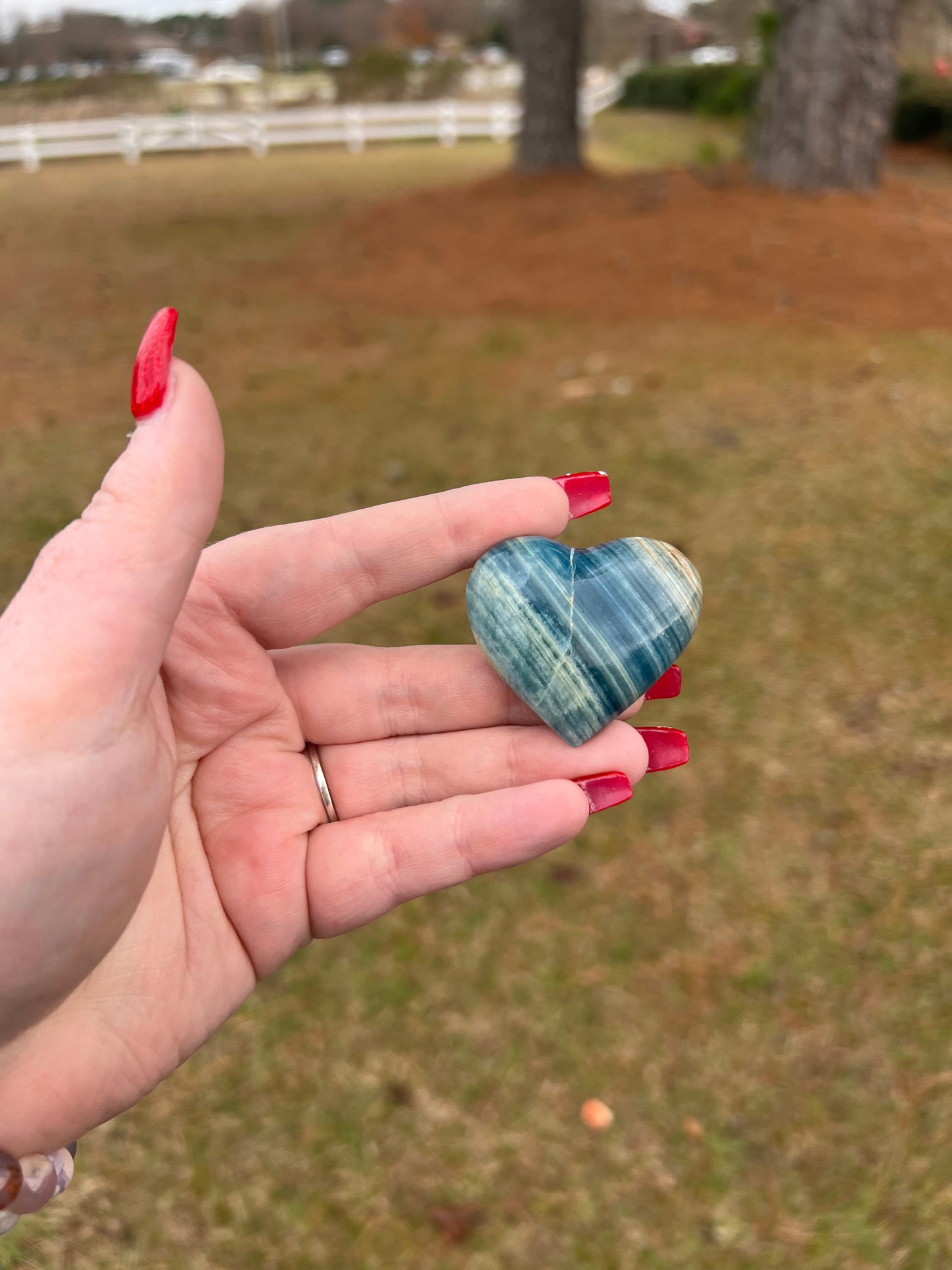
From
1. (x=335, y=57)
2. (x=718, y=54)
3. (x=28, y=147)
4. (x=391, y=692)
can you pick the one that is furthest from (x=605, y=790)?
(x=335, y=57)

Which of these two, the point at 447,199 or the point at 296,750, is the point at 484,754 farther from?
the point at 447,199

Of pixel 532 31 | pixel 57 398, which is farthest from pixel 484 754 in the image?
pixel 532 31

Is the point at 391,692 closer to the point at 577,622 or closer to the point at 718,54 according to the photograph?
the point at 577,622

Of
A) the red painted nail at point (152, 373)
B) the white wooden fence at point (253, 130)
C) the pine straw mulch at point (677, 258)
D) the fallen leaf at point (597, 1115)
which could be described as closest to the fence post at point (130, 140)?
the white wooden fence at point (253, 130)

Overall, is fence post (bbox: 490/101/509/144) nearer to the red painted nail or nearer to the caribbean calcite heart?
the caribbean calcite heart

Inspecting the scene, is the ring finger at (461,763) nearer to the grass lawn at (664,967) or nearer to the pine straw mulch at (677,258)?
the grass lawn at (664,967)

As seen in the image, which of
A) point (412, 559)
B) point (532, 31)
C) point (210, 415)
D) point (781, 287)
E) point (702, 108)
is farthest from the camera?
point (702, 108)
